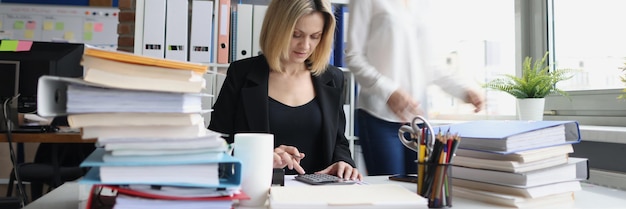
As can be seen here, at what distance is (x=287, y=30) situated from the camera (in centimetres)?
151

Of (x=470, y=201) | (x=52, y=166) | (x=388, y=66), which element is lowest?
(x=52, y=166)

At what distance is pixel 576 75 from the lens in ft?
6.37

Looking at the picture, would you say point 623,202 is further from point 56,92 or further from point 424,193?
point 56,92

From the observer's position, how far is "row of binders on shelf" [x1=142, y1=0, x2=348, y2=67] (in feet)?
7.95

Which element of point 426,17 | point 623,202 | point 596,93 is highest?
point 426,17

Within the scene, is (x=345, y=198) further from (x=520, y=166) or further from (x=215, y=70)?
(x=215, y=70)

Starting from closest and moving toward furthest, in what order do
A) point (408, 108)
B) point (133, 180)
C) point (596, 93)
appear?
point (133, 180) < point (408, 108) < point (596, 93)

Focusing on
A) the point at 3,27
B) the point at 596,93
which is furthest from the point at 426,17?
the point at 3,27

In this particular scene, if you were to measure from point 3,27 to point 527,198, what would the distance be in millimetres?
4419

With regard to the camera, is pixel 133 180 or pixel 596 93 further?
pixel 596 93

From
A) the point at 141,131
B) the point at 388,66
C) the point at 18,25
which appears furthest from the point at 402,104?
the point at 18,25

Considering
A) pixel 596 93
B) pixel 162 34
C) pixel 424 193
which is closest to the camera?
pixel 424 193

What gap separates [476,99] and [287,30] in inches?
25.3

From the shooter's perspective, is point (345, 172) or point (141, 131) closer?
point (141, 131)
